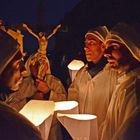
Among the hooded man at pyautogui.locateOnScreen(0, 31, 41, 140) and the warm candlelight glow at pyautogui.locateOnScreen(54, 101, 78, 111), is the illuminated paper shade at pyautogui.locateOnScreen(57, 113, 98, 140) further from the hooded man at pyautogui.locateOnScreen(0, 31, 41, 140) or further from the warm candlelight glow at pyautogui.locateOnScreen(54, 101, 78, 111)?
the hooded man at pyautogui.locateOnScreen(0, 31, 41, 140)

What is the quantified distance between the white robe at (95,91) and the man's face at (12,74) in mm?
848

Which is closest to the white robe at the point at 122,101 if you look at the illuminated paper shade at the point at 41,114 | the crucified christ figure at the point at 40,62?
the illuminated paper shade at the point at 41,114

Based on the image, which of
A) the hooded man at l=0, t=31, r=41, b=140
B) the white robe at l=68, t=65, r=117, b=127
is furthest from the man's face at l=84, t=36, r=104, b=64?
the hooded man at l=0, t=31, r=41, b=140

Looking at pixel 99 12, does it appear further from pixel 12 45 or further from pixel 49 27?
pixel 12 45

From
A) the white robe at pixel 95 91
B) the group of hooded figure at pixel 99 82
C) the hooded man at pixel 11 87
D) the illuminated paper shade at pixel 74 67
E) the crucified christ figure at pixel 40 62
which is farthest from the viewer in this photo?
the illuminated paper shade at pixel 74 67

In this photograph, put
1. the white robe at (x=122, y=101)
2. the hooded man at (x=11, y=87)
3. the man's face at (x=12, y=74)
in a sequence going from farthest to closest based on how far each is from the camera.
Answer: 1. the white robe at (x=122, y=101)
2. the man's face at (x=12, y=74)
3. the hooded man at (x=11, y=87)

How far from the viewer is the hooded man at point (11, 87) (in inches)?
22.3

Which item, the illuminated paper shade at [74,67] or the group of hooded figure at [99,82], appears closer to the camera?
the group of hooded figure at [99,82]

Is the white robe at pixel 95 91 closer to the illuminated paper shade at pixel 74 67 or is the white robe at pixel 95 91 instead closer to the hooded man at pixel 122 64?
the illuminated paper shade at pixel 74 67

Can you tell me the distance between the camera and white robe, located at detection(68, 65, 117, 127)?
266 cm

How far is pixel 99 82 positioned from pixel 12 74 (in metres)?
1.00

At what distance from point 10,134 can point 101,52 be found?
2273mm

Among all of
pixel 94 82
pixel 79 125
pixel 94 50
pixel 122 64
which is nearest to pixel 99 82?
pixel 94 82

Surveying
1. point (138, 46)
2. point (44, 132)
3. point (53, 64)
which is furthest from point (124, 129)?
point (53, 64)
